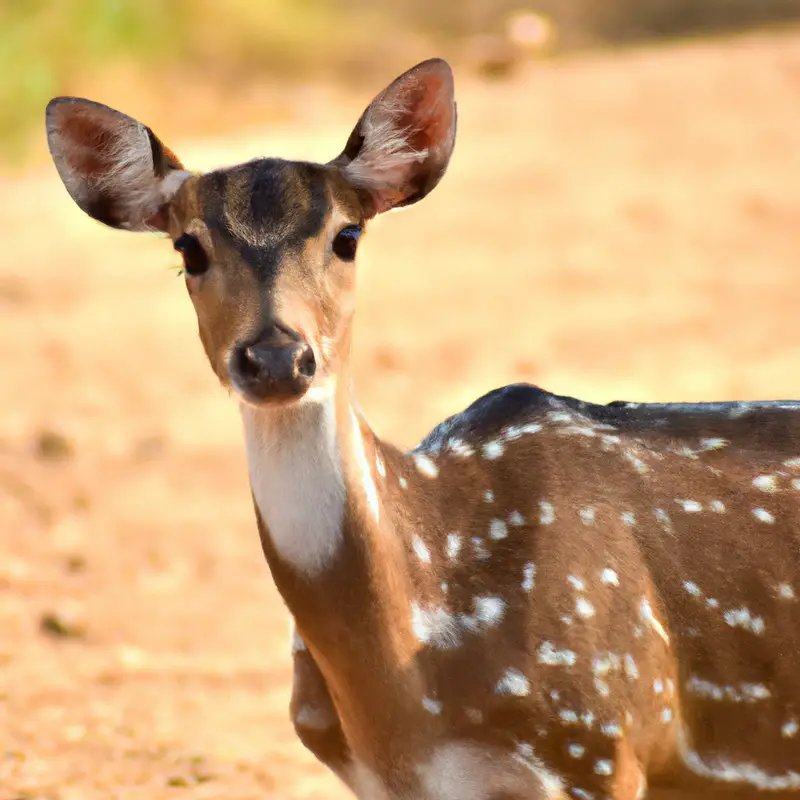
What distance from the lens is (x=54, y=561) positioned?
8.12 metres

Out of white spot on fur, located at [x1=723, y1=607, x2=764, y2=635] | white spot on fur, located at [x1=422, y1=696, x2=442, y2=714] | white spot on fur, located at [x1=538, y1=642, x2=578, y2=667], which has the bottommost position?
white spot on fur, located at [x1=422, y1=696, x2=442, y2=714]

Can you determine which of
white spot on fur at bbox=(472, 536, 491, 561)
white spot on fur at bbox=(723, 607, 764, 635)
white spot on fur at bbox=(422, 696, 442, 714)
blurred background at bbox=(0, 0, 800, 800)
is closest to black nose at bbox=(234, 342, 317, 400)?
white spot on fur at bbox=(472, 536, 491, 561)

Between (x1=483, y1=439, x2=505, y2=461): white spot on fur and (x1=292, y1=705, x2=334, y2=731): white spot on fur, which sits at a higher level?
(x1=483, y1=439, x2=505, y2=461): white spot on fur

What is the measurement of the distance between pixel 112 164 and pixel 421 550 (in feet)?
4.34

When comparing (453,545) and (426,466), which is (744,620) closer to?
(453,545)

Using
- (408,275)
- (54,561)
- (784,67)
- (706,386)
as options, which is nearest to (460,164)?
(408,275)

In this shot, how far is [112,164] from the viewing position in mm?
4016

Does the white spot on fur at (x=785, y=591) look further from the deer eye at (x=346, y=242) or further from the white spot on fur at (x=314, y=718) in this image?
the deer eye at (x=346, y=242)

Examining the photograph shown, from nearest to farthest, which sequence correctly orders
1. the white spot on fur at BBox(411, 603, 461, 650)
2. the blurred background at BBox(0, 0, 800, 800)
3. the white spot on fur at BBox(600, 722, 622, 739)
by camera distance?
the white spot on fur at BBox(600, 722, 622, 739), the white spot on fur at BBox(411, 603, 461, 650), the blurred background at BBox(0, 0, 800, 800)

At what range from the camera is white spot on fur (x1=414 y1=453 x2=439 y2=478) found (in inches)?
158

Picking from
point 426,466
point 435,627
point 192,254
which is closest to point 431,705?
point 435,627

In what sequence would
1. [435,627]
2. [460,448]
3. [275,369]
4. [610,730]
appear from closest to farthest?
[275,369] → [610,730] → [435,627] → [460,448]

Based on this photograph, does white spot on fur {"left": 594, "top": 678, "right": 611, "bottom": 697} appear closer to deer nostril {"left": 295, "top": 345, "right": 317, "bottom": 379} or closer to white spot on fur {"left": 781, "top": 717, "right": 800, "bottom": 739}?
white spot on fur {"left": 781, "top": 717, "right": 800, "bottom": 739}

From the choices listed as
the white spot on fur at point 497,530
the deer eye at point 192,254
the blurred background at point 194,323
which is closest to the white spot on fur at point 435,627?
the white spot on fur at point 497,530
